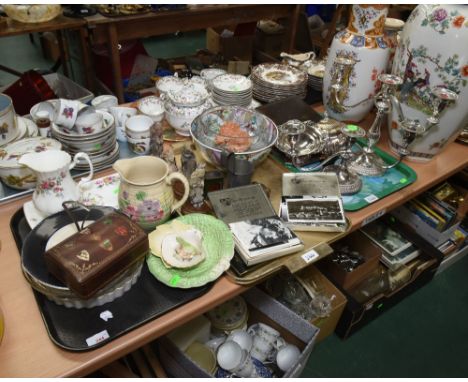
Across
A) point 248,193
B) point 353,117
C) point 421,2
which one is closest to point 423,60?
point 421,2

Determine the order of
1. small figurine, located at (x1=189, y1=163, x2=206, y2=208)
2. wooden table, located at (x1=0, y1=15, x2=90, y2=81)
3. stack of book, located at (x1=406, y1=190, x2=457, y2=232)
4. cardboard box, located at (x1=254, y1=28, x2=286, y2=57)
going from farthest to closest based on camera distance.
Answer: cardboard box, located at (x1=254, y1=28, x2=286, y2=57) → wooden table, located at (x1=0, y1=15, x2=90, y2=81) → stack of book, located at (x1=406, y1=190, x2=457, y2=232) → small figurine, located at (x1=189, y1=163, x2=206, y2=208)

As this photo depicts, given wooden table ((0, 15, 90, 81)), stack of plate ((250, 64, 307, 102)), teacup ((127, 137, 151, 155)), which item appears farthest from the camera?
wooden table ((0, 15, 90, 81))

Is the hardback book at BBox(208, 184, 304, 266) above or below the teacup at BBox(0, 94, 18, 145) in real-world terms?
below

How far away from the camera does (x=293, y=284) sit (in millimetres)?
1443

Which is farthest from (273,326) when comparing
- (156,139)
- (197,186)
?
(156,139)

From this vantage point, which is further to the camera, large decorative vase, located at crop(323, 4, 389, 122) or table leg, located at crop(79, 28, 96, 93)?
table leg, located at crop(79, 28, 96, 93)

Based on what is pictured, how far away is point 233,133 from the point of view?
1220 millimetres

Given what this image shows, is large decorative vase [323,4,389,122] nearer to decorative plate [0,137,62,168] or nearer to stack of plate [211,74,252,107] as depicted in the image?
stack of plate [211,74,252,107]

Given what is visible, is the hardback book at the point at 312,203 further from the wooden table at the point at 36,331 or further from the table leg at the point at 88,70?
the table leg at the point at 88,70

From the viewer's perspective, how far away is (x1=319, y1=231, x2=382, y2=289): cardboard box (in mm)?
1446

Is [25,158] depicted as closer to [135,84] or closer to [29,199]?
[29,199]

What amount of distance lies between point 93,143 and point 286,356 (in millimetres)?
901

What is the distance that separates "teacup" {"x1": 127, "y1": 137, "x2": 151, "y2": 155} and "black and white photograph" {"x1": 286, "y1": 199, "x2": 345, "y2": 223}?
1.58 ft

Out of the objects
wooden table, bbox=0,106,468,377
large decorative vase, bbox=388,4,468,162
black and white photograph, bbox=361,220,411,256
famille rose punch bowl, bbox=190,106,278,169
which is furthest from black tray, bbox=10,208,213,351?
black and white photograph, bbox=361,220,411,256
